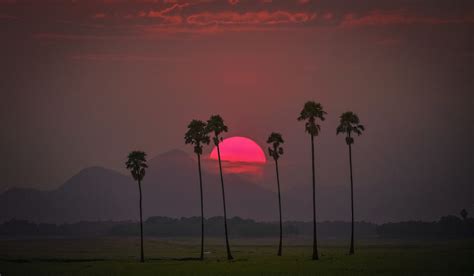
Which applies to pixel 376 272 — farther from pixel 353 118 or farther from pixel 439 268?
pixel 353 118

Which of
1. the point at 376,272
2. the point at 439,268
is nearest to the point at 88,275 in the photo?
the point at 376,272

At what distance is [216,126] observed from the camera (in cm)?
13788

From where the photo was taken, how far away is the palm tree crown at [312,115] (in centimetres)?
12596

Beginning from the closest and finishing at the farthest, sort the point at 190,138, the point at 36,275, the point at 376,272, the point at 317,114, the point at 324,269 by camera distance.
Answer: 1. the point at 376,272
2. the point at 324,269
3. the point at 36,275
4. the point at 317,114
5. the point at 190,138

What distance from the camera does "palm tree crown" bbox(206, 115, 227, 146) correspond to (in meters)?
138

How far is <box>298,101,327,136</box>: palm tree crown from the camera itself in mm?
125963

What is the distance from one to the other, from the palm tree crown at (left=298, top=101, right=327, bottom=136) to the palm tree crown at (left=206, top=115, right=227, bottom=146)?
17.8 metres

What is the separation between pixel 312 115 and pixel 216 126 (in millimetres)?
20677

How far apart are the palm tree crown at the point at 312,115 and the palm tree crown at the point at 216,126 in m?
17.8

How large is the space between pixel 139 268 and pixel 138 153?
3589cm

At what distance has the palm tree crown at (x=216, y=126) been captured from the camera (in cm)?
13788

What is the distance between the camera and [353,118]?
131500mm

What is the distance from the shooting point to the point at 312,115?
12656cm

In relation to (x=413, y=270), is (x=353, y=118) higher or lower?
higher
